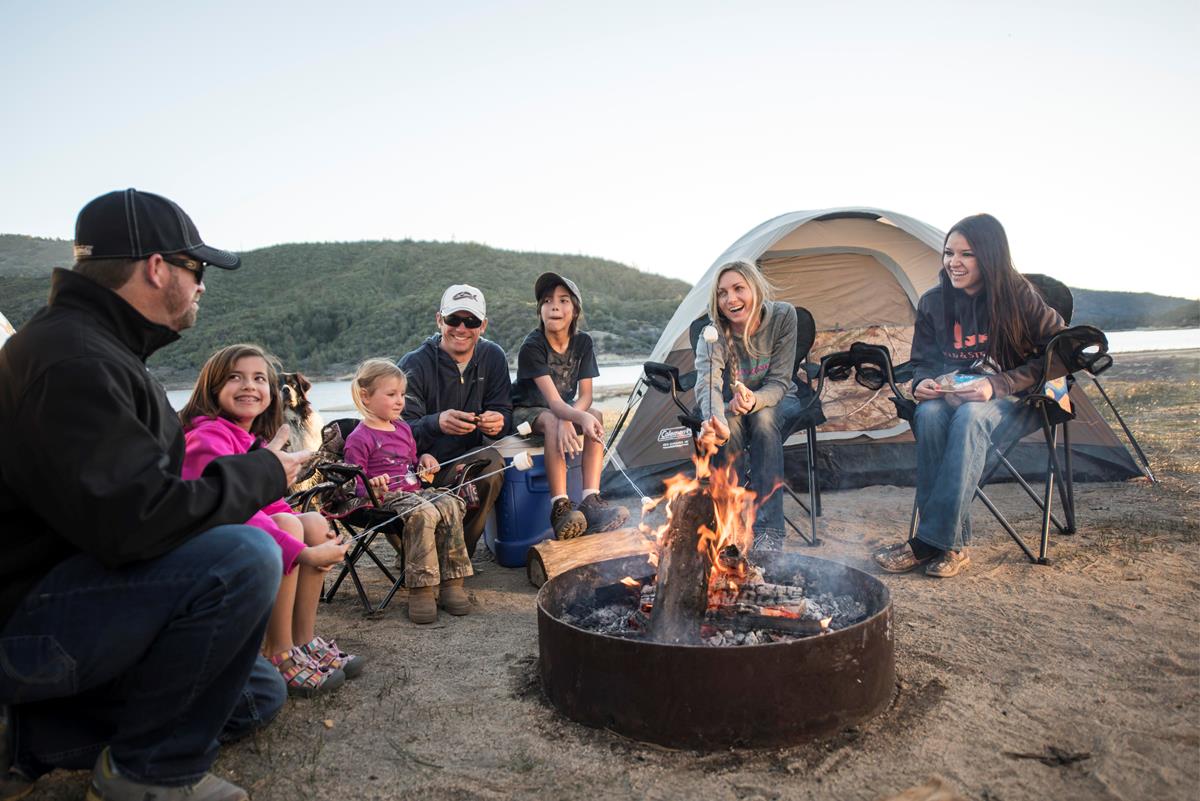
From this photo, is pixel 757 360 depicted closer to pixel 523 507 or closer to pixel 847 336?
pixel 523 507

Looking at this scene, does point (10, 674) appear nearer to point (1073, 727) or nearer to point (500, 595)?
point (500, 595)

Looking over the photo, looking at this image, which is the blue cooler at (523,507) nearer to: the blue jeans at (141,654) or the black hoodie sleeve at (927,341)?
the black hoodie sleeve at (927,341)

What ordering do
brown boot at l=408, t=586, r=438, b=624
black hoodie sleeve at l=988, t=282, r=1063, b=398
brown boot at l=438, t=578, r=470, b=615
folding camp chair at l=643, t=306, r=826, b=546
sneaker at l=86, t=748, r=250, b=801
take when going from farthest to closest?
folding camp chair at l=643, t=306, r=826, b=546, black hoodie sleeve at l=988, t=282, r=1063, b=398, brown boot at l=438, t=578, r=470, b=615, brown boot at l=408, t=586, r=438, b=624, sneaker at l=86, t=748, r=250, b=801

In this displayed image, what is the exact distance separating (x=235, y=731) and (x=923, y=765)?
194 centimetres

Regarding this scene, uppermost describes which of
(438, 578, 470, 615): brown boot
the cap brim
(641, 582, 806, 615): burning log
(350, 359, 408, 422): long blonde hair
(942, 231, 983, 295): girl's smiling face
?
(942, 231, 983, 295): girl's smiling face

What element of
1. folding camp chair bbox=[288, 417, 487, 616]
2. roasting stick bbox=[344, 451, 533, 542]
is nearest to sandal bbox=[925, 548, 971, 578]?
roasting stick bbox=[344, 451, 533, 542]

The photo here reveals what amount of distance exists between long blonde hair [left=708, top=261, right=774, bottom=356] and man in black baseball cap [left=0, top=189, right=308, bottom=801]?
2793 millimetres

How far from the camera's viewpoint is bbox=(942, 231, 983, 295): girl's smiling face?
12.5 ft

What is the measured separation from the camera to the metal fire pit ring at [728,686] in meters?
2.09

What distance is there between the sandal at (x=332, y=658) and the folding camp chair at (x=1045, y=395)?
2.72 m

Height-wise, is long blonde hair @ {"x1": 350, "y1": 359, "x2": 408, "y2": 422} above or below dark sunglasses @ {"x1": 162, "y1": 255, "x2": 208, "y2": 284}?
below

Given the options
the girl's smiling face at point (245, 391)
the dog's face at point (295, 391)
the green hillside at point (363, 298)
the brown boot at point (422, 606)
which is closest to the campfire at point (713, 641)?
the brown boot at point (422, 606)

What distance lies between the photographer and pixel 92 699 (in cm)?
193

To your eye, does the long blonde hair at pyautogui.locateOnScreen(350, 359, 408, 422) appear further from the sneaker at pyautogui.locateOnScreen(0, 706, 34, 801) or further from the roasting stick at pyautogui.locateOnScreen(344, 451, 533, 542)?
the sneaker at pyautogui.locateOnScreen(0, 706, 34, 801)
